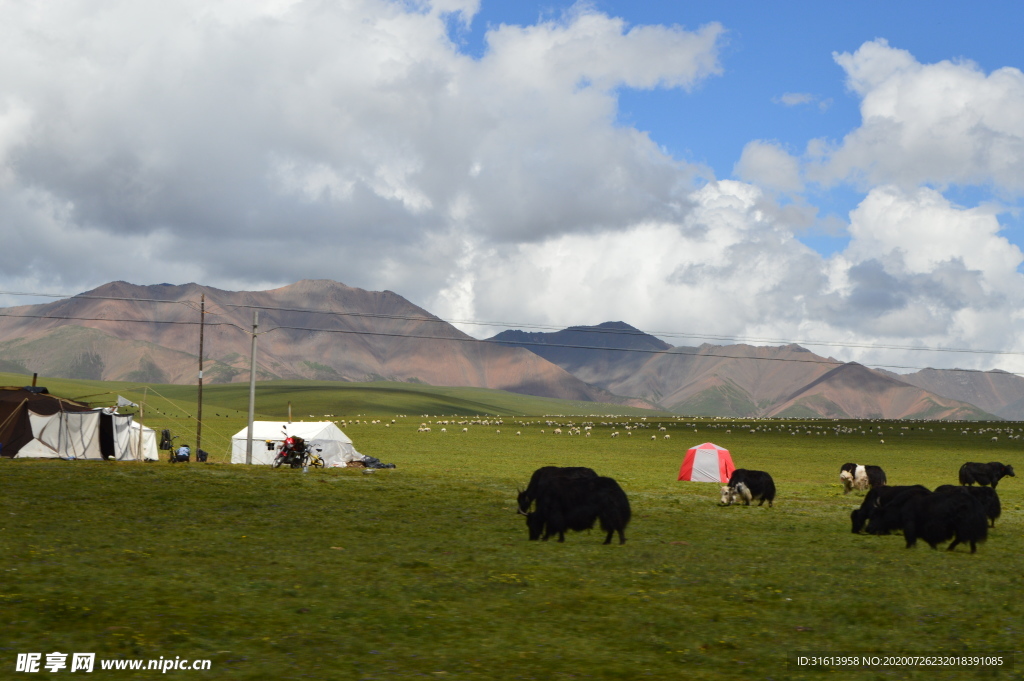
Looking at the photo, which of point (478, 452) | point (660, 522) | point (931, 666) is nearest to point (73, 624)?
point (931, 666)

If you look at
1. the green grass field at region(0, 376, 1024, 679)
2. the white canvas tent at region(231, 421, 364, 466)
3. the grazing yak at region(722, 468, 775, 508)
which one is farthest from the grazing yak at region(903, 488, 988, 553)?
the white canvas tent at region(231, 421, 364, 466)

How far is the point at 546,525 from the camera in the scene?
73.2 feet

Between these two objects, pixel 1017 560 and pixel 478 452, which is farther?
pixel 478 452

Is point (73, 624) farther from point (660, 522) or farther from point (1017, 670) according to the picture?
point (660, 522)

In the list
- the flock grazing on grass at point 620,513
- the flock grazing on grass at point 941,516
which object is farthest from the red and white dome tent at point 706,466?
the flock grazing on grass at point 620,513

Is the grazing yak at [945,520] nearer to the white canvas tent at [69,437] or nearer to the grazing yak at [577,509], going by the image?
the grazing yak at [577,509]

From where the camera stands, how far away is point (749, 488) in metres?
33.2

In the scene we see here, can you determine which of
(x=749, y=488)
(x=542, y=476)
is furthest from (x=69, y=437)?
(x=749, y=488)

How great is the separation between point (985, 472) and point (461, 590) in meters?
47.2

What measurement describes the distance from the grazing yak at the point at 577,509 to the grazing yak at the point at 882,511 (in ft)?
26.2

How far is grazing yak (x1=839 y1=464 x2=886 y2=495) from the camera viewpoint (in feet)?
137

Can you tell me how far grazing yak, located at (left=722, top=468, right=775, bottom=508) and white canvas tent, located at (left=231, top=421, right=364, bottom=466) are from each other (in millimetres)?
27552

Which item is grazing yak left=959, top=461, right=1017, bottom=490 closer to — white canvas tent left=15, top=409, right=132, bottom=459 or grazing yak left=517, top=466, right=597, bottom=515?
grazing yak left=517, top=466, right=597, bottom=515

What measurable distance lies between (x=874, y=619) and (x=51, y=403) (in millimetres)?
43653
